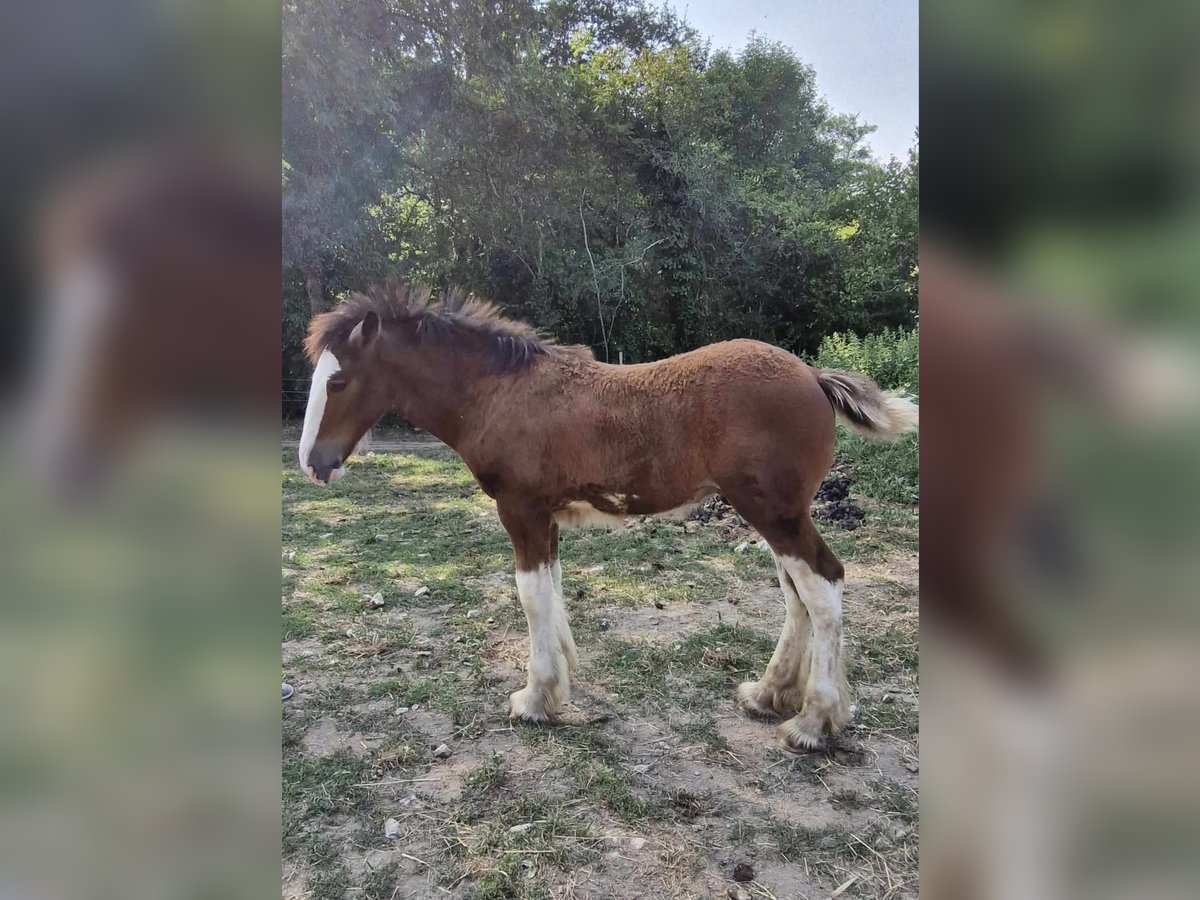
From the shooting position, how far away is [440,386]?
2.69 m

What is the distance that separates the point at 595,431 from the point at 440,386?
73 cm

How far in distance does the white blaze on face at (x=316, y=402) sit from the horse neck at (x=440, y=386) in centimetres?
27

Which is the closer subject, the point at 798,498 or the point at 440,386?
the point at 798,498

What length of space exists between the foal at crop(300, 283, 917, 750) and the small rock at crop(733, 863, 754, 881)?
64cm

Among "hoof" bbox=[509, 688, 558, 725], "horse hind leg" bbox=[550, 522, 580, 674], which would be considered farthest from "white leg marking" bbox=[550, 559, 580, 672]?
"hoof" bbox=[509, 688, 558, 725]

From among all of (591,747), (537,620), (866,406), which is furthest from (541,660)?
(866,406)

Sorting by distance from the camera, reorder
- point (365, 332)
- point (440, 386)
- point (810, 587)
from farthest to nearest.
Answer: point (440, 386)
point (365, 332)
point (810, 587)

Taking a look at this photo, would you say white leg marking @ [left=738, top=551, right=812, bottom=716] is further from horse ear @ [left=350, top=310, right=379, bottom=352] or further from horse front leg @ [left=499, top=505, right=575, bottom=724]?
horse ear @ [left=350, top=310, right=379, bottom=352]
